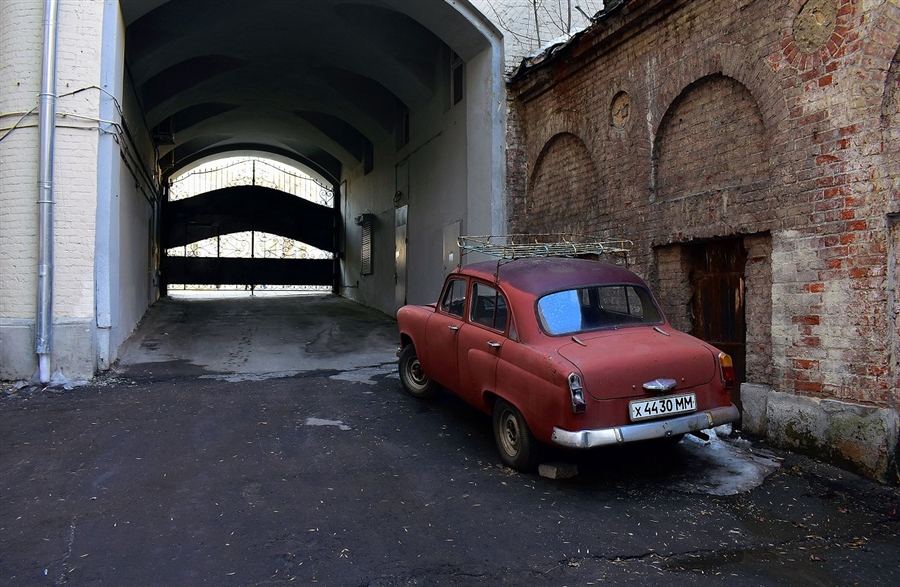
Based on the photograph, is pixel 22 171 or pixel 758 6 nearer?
pixel 758 6

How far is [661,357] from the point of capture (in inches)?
175

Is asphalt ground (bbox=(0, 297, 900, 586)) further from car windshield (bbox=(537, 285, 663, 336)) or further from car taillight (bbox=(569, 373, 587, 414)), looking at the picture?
car windshield (bbox=(537, 285, 663, 336))

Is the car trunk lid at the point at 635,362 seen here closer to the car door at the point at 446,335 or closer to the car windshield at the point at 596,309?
the car windshield at the point at 596,309

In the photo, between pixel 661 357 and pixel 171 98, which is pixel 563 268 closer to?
pixel 661 357

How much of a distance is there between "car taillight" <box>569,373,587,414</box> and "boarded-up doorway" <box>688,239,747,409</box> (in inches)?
109

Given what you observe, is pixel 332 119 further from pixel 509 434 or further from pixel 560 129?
pixel 509 434

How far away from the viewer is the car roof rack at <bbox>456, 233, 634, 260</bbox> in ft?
21.9

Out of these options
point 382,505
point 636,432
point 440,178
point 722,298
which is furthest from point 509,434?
point 440,178

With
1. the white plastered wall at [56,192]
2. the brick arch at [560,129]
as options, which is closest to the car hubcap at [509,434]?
the brick arch at [560,129]

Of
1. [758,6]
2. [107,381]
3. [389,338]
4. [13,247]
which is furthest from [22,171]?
[758,6]

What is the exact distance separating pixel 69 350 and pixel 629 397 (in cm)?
703

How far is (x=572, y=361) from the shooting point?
432cm

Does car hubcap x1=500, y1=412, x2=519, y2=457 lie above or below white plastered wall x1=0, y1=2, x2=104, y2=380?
below

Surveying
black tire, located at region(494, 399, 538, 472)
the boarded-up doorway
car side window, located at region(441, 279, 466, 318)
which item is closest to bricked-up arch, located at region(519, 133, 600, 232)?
the boarded-up doorway
